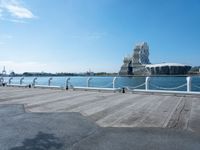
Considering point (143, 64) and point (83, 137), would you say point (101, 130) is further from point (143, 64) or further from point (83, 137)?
point (143, 64)

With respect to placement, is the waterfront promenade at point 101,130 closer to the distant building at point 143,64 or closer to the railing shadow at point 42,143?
the railing shadow at point 42,143

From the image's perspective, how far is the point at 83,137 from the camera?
13.4 ft

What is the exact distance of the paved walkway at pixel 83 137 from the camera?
3.59m

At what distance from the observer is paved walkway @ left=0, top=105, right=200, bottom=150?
359cm

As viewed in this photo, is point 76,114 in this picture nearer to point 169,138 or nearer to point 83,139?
point 83,139

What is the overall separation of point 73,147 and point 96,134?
82 cm

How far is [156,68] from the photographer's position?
189ft

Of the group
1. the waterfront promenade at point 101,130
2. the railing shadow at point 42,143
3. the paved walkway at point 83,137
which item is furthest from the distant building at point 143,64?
the railing shadow at point 42,143

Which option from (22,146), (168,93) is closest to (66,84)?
(168,93)

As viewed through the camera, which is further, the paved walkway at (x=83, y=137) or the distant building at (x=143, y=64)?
the distant building at (x=143, y=64)

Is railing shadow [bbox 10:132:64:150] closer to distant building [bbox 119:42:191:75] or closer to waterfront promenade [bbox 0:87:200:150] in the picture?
waterfront promenade [bbox 0:87:200:150]

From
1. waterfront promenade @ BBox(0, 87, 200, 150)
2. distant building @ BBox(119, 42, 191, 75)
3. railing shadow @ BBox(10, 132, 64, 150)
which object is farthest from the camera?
distant building @ BBox(119, 42, 191, 75)

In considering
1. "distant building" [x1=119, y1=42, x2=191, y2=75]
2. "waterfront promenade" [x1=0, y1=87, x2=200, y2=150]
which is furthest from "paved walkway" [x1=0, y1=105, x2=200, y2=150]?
"distant building" [x1=119, y1=42, x2=191, y2=75]

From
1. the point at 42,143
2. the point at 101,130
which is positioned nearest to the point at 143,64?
the point at 101,130
